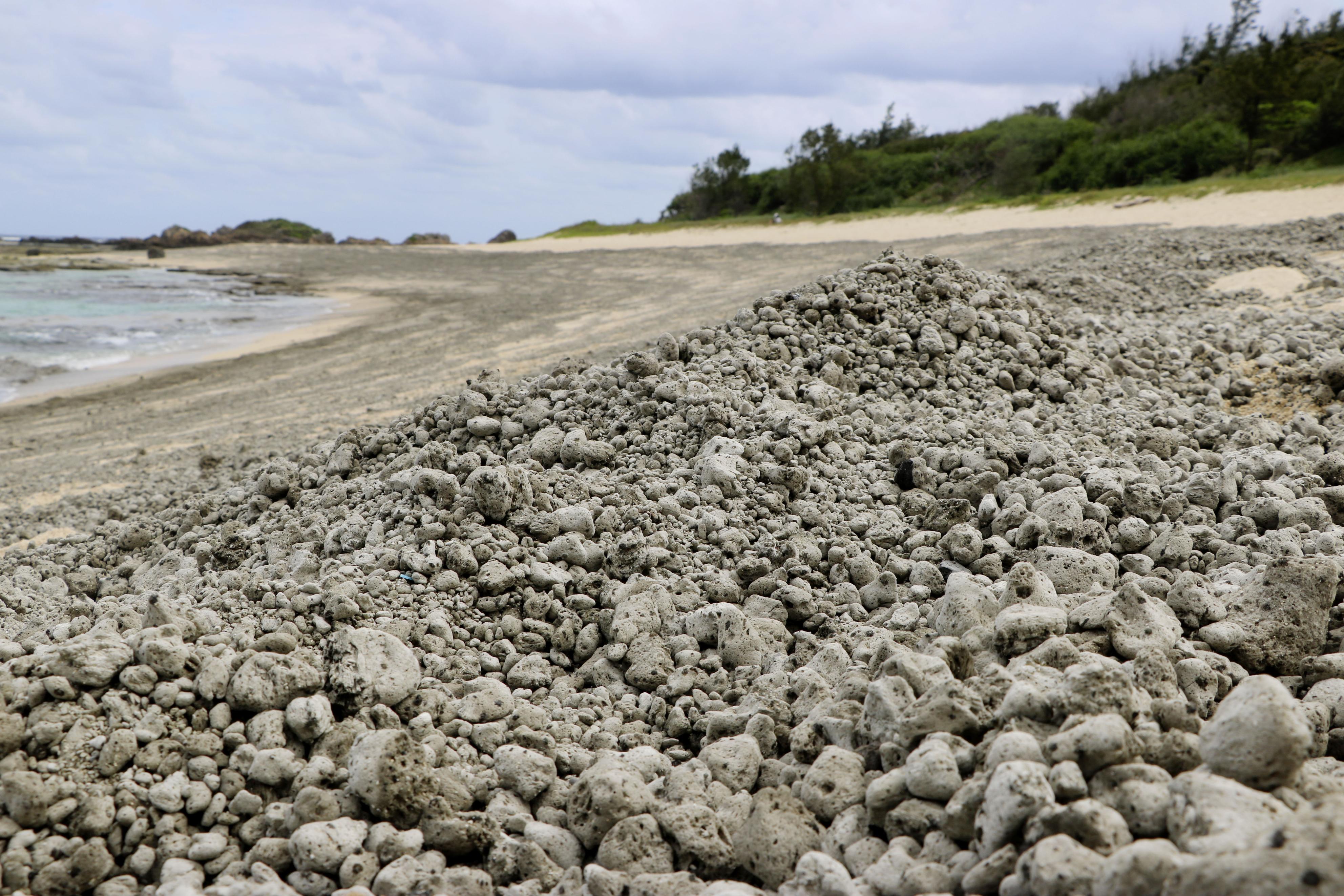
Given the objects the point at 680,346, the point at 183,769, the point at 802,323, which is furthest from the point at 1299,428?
the point at 183,769

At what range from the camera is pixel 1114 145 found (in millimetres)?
30797

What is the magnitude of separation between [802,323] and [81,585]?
15.1 feet

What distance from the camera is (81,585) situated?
4.77 meters

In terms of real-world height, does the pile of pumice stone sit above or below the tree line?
below

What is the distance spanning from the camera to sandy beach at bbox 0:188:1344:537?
942 cm

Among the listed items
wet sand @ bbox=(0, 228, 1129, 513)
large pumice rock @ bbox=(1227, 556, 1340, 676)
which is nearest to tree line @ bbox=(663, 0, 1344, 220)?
wet sand @ bbox=(0, 228, 1129, 513)

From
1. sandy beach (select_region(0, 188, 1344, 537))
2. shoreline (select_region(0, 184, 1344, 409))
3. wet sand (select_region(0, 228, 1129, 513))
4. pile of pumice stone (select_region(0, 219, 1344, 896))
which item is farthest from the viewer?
shoreline (select_region(0, 184, 1344, 409))

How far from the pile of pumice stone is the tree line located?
27.2 metres

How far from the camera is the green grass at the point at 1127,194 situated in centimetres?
2081

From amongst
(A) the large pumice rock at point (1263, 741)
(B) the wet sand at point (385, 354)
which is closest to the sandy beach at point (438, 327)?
(B) the wet sand at point (385, 354)

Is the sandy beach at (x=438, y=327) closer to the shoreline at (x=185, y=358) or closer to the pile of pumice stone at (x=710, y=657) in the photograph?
the shoreline at (x=185, y=358)

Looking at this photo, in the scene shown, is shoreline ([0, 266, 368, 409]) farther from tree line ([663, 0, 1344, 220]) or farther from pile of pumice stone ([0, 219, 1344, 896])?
tree line ([663, 0, 1344, 220])

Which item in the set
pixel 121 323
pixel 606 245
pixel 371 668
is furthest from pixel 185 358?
pixel 606 245

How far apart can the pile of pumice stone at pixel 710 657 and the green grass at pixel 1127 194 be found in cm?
1932
